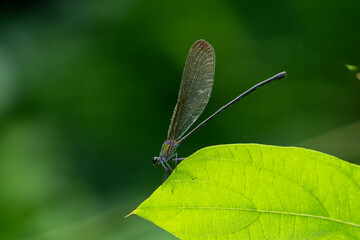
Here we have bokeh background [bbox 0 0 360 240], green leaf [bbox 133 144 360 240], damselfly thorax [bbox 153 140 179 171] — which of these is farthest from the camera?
bokeh background [bbox 0 0 360 240]

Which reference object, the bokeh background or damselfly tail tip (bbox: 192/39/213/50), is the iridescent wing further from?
the bokeh background

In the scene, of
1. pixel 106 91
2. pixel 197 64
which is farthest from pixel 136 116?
pixel 197 64

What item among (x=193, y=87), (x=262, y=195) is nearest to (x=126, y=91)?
(x=193, y=87)

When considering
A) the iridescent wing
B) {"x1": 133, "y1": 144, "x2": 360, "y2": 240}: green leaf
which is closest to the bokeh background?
the iridescent wing

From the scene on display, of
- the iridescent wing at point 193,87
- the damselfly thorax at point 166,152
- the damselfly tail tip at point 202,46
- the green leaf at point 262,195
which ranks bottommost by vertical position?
the green leaf at point 262,195

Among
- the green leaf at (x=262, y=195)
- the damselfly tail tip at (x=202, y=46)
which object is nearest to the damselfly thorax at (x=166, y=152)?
the damselfly tail tip at (x=202, y=46)

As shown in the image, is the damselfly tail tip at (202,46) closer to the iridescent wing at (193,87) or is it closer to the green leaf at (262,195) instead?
the iridescent wing at (193,87)
